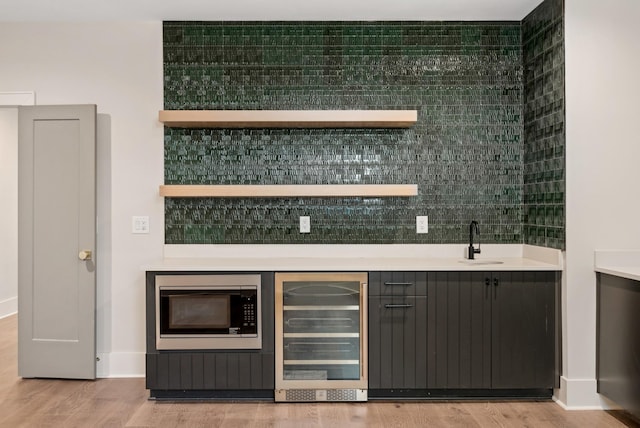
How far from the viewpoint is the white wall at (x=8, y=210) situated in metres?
6.18

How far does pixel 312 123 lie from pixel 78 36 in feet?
6.14

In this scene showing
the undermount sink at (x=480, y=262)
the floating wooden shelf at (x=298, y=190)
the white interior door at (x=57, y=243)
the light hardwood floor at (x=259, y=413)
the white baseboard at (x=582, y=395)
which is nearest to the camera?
the light hardwood floor at (x=259, y=413)

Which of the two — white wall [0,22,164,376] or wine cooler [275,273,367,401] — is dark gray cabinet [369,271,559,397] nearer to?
wine cooler [275,273,367,401]

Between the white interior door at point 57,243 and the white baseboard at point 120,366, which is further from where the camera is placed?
the white baseboard at point 120,366

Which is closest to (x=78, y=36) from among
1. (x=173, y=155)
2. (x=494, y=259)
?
(x=173, y=155)

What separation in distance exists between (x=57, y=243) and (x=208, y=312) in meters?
1.33

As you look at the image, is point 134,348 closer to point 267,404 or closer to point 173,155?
point 267,404

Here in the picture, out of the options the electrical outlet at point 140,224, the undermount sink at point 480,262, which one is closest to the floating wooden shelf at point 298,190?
the electrical outlet at point 140,224

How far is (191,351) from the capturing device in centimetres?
331

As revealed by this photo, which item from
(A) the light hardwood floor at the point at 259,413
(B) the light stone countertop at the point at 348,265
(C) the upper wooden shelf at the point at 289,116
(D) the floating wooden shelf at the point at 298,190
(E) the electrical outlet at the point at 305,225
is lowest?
(A) the light hardwood floor at the point at 259,413

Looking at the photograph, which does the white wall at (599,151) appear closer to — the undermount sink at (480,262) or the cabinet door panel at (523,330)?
the cabinet door panel at (523,330)

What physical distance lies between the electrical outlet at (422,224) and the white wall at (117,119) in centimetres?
189

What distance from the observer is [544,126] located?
3510 mm

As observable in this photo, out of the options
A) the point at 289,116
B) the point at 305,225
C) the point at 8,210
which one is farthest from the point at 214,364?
the point at 8,210
